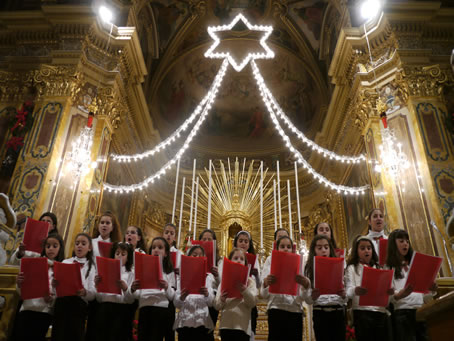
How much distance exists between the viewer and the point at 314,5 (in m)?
12.2

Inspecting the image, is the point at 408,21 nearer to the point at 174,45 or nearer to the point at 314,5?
the point at 314,5

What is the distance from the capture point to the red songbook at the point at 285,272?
3.16 meters

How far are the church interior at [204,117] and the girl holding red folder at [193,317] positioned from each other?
217cm

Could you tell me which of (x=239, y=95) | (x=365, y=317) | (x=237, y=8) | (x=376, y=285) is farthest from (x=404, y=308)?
(x=239, y=95)

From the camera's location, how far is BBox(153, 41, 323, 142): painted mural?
13914 mm

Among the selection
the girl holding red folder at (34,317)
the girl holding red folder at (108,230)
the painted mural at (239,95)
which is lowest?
the girl holding red folder at (34,317)

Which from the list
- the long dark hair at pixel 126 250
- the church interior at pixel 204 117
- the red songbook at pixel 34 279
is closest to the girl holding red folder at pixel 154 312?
the long dark hair at pixel 126 250

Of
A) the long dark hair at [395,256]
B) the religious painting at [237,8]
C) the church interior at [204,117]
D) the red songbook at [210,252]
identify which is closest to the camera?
the long dark hair at [395,256]

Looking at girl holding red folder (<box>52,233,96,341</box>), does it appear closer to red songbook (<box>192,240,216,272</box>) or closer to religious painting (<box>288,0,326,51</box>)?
red songbook (<box>192,240,216,272</box>)

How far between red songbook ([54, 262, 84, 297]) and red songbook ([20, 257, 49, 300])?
12cm

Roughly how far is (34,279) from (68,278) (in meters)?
0.33

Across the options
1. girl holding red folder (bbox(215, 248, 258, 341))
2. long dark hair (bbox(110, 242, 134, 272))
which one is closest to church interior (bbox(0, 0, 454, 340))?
long dark hair (bbox(110, 242, 134, 272))

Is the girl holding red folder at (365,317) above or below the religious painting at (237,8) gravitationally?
below

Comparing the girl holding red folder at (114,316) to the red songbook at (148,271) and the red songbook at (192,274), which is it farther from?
the red songbook at (192,274)
